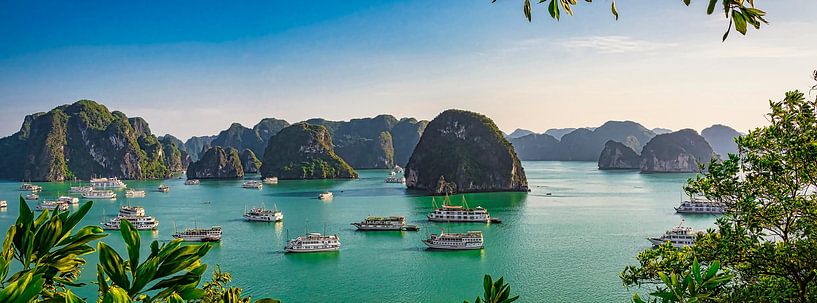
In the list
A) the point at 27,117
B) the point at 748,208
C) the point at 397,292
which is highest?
the point at 27,117

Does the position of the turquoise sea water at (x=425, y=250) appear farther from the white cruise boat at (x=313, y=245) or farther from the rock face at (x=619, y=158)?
the rock face at (x=619, y=158)

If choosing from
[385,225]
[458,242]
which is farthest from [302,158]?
[458,242]

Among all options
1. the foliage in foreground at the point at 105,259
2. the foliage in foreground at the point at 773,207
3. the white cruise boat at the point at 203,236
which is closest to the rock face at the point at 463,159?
the white cruise boat at the point at 203,236

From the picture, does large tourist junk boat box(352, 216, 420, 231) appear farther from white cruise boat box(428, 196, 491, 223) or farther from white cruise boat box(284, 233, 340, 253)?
white cruise boat box(284, 233, 340, 253)

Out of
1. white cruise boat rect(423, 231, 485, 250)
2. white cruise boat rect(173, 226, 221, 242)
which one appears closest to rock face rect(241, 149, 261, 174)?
white cruise boat rect(173, 226, 221, 242)

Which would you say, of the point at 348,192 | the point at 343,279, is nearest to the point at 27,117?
the point at 348,192

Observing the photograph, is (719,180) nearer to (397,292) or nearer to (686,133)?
(397,292)
